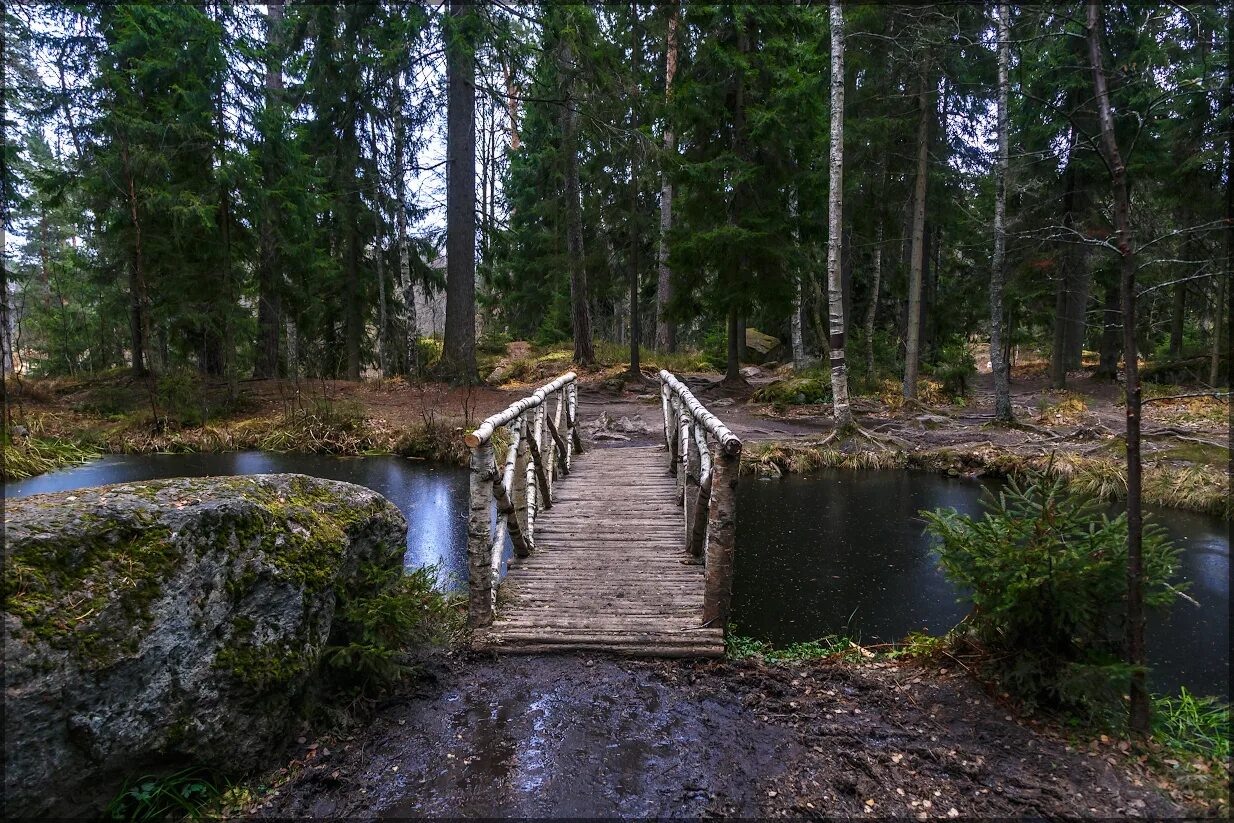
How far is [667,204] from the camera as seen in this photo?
1988 centimetres

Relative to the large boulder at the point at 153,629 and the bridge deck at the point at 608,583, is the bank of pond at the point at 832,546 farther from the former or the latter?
the large boulder at the point at 153,629

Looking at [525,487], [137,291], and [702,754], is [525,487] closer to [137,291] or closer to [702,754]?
[702,754]

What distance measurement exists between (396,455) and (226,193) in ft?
22.2

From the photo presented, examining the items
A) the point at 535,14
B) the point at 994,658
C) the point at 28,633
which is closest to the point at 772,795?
the point at 994,658

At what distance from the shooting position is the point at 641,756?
2.98 metres

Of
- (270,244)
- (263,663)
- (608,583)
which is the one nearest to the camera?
(263,663)

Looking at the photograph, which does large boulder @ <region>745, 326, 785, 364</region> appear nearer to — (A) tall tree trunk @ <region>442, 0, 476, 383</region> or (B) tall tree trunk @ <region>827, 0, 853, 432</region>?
(A) tall tree trunk @ <region>442, 0, 476, 383</region>

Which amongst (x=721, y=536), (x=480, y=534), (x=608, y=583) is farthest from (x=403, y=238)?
(x=721, y=536)

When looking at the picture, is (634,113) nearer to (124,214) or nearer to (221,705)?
(124,214)

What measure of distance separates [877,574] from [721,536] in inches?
128

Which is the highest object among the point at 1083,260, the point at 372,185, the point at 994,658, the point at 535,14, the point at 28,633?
the point at 535,14

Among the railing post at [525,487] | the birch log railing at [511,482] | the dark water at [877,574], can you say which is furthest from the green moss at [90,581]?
the dark water at [877,574]

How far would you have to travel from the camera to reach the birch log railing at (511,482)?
13.5 ft

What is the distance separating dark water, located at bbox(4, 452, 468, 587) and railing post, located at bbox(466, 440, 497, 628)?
2.47 m
